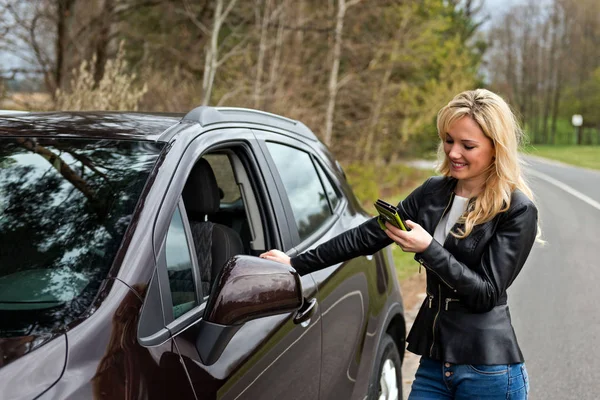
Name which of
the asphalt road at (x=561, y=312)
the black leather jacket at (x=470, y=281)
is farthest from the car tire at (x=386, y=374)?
the asphalt road at (x=561, y=312)

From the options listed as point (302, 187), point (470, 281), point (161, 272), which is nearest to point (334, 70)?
point (302, 187)

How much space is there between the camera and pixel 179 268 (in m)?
2.34

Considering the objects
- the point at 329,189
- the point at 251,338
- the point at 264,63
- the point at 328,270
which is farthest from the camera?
the point at 264,63

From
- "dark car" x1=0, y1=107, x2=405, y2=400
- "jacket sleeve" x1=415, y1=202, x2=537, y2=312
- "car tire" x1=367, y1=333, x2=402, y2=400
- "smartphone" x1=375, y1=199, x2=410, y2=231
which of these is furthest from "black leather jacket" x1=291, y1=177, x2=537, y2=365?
"car tire" x1=367, y1=333, x2=402, y2=400

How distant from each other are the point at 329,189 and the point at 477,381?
1550 millimetres

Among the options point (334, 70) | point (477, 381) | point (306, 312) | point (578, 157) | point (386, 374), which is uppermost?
point (334, 70)

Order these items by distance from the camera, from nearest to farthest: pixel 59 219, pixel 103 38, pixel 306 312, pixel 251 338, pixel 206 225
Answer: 1. pixel 59 219
2. pixel 251 338
3. pixel 306 312
4. pixel 206 225
5. pixel 103 38

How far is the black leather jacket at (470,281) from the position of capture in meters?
2.43

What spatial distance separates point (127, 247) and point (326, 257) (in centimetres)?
100

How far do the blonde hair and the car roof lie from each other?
2.90 feet

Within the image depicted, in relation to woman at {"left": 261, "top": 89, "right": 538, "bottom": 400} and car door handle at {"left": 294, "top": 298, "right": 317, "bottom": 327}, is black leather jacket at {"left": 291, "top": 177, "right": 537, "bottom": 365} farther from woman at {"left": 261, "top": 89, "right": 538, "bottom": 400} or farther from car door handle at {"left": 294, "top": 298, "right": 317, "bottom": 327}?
car door handle at {"left": 294, "top": 298, "right": 317, "bottom": 327}

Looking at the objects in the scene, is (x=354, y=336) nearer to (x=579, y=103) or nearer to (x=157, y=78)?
(x=157, y=78)

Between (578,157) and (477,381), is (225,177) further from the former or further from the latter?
(578,157)

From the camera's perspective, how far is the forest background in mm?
11359
